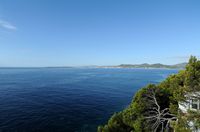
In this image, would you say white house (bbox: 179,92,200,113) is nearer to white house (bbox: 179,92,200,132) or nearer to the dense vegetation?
white house (bbox: 179,92,200,132)

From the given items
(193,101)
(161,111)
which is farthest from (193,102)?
(161,111)

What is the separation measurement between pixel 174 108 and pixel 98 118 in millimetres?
22452

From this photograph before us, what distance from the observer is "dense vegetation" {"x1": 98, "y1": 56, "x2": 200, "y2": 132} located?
42.7ft

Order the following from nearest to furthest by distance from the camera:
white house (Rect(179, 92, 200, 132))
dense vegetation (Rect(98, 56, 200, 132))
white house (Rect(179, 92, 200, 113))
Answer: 1. dense vegetation (Rect(98, 56, 200, 132))
2. white house (Rect(179, 92, 200, 132))
3. white house (Rect(179, 92, 200, 113))

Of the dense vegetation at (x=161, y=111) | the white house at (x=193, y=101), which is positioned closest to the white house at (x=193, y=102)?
the white house at (x=193, y=101)

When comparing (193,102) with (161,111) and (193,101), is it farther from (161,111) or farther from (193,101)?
(161,111)

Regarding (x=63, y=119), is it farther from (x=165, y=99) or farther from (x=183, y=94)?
(x=183, y=94)

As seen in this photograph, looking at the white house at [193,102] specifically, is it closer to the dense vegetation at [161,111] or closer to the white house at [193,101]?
the white house at [193,101]

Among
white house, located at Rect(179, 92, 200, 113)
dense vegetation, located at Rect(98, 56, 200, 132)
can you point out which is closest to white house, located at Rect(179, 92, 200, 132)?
white house, located at Rect(179, 92, 200, 113)

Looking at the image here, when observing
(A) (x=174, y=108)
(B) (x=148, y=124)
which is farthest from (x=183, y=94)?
(B) (x=148, y=124)

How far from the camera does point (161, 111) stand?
721 inches

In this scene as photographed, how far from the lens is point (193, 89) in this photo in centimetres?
1304

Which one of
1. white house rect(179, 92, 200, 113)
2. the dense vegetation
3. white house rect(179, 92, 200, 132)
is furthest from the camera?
white house rect(179, 92, 200, 113)

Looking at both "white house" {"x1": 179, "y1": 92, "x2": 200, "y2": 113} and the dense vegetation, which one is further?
"white house" {"x1": 179, "y1": 92, "x2": 200, "y2": 113}
